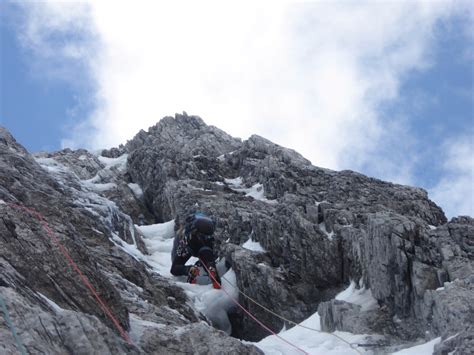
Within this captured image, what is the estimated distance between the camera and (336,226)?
28516 mm

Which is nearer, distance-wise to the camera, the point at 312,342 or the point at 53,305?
the point at 53,305

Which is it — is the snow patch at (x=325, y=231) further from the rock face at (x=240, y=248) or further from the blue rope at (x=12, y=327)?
the blue rope at (x=12, y=327)

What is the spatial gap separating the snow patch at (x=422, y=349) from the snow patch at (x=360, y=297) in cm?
337

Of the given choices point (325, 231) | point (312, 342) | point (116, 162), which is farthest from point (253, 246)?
point (116, 162)

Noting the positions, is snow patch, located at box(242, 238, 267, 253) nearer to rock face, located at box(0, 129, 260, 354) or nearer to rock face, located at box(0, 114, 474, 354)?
rock face, located at box(0, 114, 474, 354)

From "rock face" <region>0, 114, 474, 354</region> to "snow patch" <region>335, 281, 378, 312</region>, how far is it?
0.29 meters

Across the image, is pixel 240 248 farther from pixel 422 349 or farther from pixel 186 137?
pixel 186 137

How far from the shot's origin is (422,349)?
16.9m

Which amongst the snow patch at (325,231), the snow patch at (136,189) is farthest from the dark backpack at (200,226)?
the snow patch at (136,189)

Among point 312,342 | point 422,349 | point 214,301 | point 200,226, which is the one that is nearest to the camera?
point 422,349

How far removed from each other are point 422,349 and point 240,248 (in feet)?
44.8

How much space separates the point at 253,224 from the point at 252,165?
15119 mm

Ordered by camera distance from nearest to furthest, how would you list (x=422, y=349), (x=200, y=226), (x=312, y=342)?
(x=422, y=349) < (x=312, y=342) < (x=200, y=226)

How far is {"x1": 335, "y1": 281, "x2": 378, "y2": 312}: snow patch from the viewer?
20.9m
